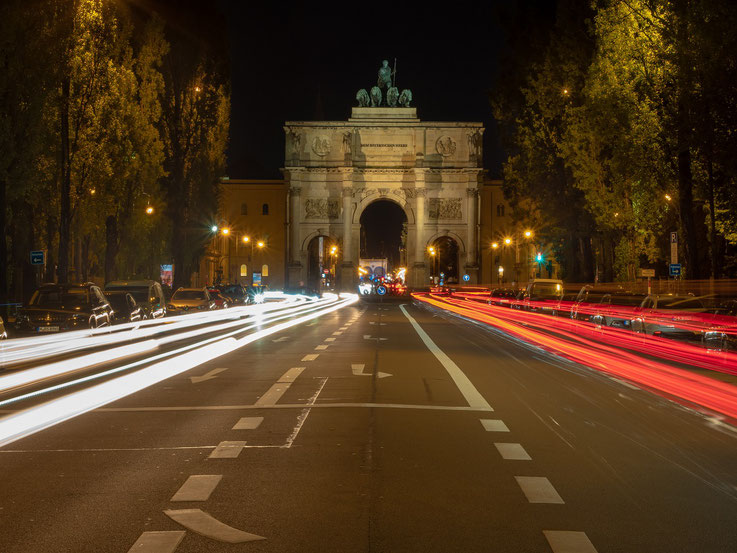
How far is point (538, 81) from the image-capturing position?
4853 cm

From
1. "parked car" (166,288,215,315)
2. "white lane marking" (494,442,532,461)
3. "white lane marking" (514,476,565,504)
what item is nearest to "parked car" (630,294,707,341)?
"white lane marking" (494,442,532,461)

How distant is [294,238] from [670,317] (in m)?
85.7

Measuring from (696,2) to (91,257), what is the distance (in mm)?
32802

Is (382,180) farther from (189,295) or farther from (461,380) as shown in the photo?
(461,380)

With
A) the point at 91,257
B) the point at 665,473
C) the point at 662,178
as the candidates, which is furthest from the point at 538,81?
the point at 665,473

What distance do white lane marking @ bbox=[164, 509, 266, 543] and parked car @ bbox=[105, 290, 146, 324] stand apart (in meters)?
20.4

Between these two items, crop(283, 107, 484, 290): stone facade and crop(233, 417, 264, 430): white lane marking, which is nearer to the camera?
crop(233, 417, 264, 430): white lane marking

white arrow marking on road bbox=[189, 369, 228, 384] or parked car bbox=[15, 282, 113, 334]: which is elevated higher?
parked car bbox=[15, 282, 113, 334]

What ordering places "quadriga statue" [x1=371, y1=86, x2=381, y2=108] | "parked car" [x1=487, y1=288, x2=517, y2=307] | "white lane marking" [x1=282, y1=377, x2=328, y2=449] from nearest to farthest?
"white lane marking" [x1=282, y1=377, x2=328, y2=449] → "parked car" [x1=487, y1=288, x2=517, y2=307] → "quadriga statue" [x1=371, y1=86, x2=381, y2=108]

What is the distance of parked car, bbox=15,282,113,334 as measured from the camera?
22.6 metres

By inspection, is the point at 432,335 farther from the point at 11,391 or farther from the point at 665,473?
the point at 665,473

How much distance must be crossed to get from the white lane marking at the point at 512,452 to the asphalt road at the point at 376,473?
1.4 inches

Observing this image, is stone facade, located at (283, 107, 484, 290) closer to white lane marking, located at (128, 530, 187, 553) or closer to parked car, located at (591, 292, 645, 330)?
parked car, located at (591, 292, 645, 330)

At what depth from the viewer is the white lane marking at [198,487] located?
6.49m
